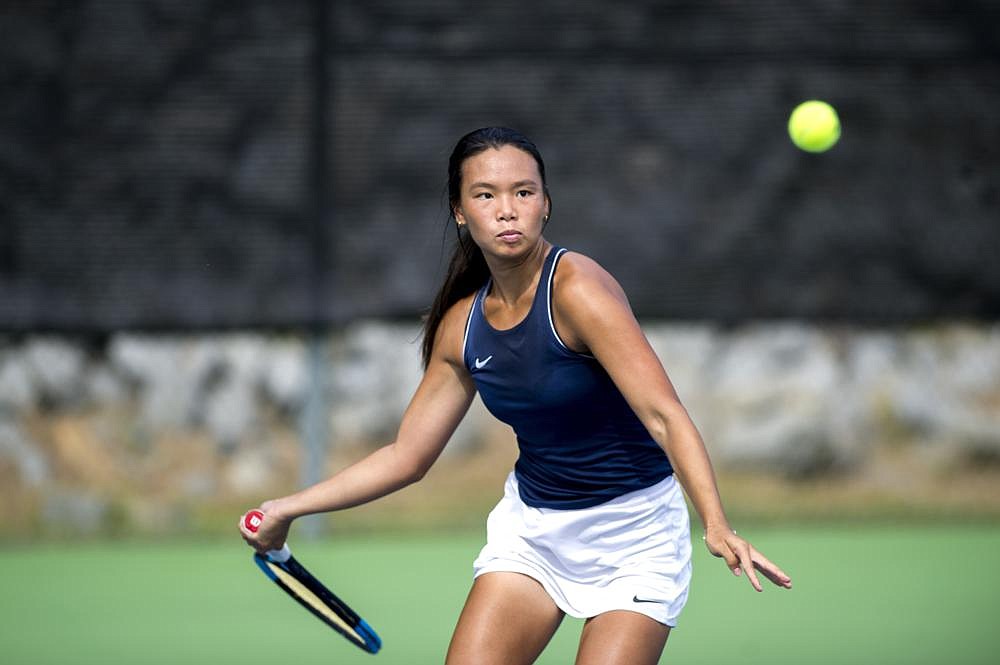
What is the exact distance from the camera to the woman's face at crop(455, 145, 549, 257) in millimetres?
3250

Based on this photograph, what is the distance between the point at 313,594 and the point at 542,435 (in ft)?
2.85

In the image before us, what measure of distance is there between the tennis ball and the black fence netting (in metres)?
0.39

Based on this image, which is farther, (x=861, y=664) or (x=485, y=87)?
(x=485, y=87)

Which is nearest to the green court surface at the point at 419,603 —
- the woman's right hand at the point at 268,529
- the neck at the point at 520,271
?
the woman's right hand at the point at 268,529

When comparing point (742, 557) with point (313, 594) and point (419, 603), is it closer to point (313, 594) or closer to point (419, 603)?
point (313, 594)

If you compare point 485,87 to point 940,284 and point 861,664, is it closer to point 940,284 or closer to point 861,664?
point 940,284

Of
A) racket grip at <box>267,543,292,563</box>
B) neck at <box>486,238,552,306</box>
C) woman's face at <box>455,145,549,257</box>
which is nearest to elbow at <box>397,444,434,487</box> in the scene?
racket grip at <box>267,543,292,563</box>

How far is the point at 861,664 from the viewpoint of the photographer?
16.4 feet

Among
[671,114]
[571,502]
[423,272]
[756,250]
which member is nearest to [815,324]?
[756,250]

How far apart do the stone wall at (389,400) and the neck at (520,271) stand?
4.48 m

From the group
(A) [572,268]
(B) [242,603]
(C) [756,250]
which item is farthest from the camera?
(C) [756,250]

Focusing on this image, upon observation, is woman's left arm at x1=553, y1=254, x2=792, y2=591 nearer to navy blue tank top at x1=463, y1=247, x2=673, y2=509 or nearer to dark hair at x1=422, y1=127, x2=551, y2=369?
navy blue tank top at x1=463, y1=247, x2=673, y2=509

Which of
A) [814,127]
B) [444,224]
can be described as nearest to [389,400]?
[444,224]

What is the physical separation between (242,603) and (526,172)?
3376 mm
